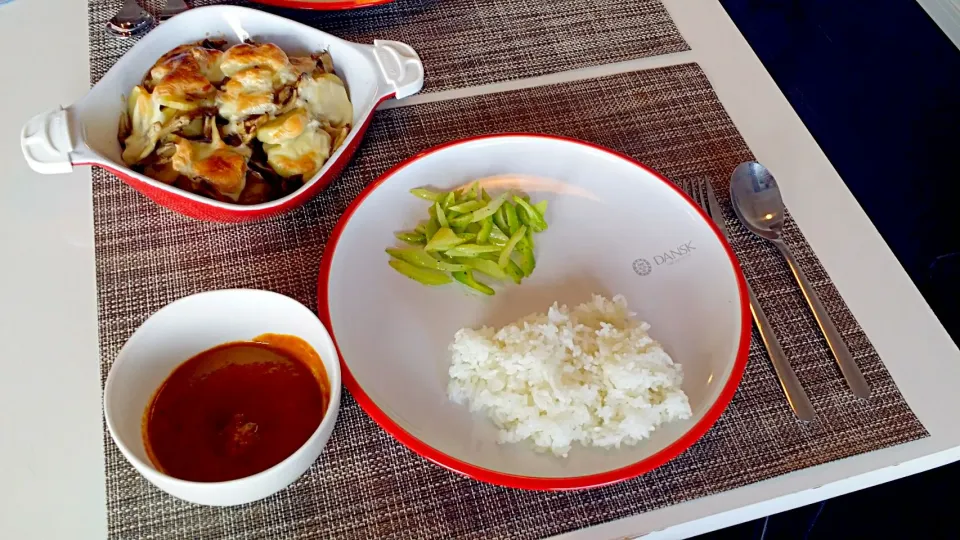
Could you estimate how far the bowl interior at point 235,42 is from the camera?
3.32ft

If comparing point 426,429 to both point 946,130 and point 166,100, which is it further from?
point 946,130

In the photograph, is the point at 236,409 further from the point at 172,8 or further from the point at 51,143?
the point at 172,8

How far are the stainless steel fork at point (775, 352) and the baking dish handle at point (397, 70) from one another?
0.47m

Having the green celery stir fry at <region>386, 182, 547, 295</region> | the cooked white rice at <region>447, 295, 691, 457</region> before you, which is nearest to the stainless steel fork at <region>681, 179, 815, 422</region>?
the cooked white rice at <region>447, 295, 691, 457</region>

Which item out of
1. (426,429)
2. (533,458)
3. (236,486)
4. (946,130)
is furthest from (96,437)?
(946,130)

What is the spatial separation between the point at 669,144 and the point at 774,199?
0.19 metres

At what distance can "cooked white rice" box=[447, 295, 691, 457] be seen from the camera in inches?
32.8

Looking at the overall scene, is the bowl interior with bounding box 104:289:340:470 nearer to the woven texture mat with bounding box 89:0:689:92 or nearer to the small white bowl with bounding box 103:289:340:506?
the small white bowl with bounding box 103:289:340:506

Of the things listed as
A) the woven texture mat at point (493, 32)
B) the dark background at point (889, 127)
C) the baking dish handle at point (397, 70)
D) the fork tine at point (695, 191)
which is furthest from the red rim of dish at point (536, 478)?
the dark background at point (889, 127)

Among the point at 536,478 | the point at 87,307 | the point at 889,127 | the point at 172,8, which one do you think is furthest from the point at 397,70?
the point at 889,127

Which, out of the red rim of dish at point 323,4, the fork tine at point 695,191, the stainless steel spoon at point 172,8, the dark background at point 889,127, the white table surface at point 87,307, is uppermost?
the red rim of dish at point 323,4

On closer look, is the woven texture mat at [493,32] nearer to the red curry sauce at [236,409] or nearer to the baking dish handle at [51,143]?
the baking dish handle at [51,143]

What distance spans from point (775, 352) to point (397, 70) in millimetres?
700

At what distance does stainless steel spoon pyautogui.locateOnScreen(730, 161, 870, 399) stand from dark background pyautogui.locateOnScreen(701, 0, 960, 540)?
2.61 ft
